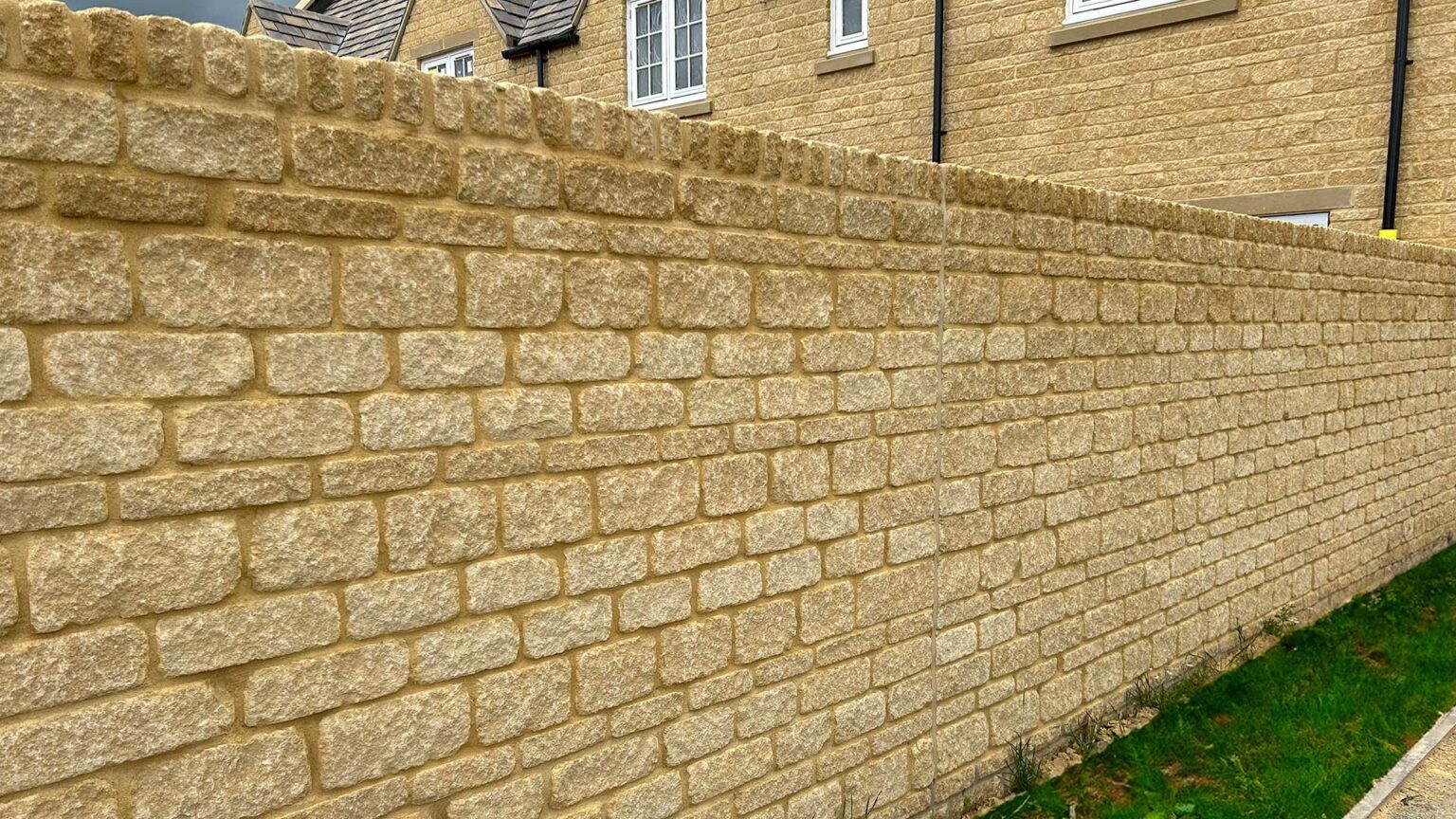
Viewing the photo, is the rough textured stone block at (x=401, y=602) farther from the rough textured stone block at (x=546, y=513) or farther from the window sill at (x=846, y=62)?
the window sill at (x=846, y=62)

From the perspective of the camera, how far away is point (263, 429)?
2.45m

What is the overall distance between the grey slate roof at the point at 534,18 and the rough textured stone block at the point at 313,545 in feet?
43.6

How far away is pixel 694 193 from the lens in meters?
→ 3.35

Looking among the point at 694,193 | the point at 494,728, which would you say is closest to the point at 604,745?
the point at 494,728

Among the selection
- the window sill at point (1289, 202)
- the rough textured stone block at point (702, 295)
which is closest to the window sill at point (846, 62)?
the window sill at point (1289, 202)

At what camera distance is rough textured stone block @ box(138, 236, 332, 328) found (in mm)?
2283

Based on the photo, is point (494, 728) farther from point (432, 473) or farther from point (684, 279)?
point (684, 279)

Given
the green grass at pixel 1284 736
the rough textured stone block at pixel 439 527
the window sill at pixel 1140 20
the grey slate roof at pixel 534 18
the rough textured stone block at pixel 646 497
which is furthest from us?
the grey slate roof at pixel 534 18

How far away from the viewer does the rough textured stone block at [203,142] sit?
224 centimetres

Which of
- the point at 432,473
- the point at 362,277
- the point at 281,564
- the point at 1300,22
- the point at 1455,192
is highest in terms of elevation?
the point at 1300,22

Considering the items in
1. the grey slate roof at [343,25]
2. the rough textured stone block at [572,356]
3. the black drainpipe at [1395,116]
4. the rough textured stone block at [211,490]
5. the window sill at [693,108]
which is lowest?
the rough textured stone block at [211,490]

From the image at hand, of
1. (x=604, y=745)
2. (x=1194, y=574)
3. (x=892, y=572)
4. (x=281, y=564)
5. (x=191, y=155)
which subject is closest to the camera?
(x=191, y=155)

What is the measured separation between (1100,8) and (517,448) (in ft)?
31.5

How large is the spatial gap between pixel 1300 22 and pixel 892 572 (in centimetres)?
797
